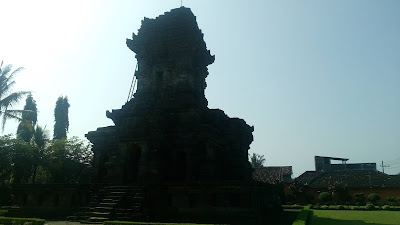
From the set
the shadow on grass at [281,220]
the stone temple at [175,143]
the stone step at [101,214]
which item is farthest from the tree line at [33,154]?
the shadow on grass at [281,220]

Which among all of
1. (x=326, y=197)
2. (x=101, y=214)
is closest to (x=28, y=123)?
(x=101, y=214)

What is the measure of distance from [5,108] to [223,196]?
21061mm

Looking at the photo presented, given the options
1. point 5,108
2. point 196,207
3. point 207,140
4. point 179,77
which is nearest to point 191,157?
point 207,140

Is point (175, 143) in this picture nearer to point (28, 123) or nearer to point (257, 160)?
point (28, 123)

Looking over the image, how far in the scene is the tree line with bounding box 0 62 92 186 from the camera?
30.0 metres

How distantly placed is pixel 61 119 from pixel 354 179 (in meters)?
49.0

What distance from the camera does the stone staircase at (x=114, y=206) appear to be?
1936 cm

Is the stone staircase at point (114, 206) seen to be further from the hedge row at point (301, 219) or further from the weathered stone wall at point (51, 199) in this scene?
the hedge row at point (301, 219)

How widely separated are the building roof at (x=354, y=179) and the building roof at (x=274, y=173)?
17.4ft

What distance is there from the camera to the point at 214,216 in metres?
19.9

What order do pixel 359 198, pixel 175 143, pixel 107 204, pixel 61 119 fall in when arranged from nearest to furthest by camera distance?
1. pixel 107 204
2. pixel 175 143
3. pixel 359 198
4. pixel 61 119

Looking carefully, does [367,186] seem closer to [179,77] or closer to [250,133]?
[250,133]

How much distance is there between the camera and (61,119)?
2352 inches

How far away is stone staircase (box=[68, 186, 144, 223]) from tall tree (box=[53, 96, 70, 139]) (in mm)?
40834
